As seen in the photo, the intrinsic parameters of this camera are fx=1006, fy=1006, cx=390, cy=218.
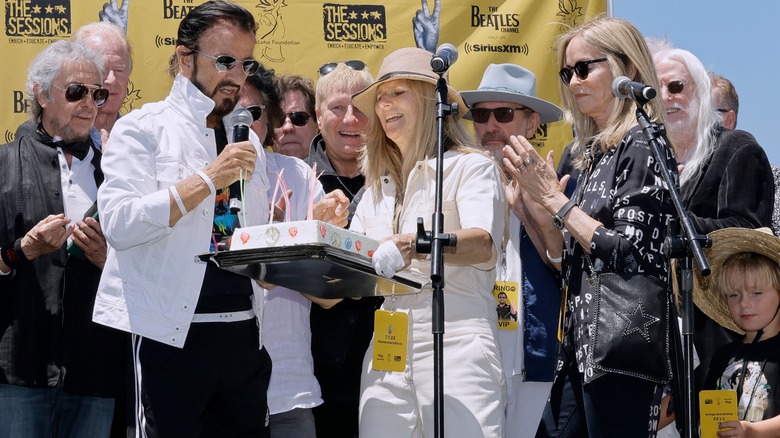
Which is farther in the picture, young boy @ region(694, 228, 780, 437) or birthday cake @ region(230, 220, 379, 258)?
young boy @ region(694, 228, 780, 437)

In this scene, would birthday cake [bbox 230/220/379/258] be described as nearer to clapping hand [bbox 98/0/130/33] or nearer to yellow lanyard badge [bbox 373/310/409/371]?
yellow lanyard badge [bbox 373/310/409/371]

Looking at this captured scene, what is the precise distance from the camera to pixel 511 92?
520cm

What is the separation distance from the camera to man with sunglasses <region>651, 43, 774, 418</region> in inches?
199

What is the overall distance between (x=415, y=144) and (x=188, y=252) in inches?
41.2

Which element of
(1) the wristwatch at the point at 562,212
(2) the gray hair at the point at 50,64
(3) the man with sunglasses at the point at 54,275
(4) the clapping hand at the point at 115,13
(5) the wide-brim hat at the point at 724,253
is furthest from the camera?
(4) the clapping hand at the point at 115,13

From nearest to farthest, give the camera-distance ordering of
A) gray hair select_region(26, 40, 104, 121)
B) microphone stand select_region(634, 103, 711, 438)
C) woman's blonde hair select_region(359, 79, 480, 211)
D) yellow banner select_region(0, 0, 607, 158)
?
microphone stand select_region(634, 103, 711, 438), woman's blonde hair select_region(359, 79, 480, 211), gray hair select_region(26, 40, 104, 121), yellow banner select_region(0, 0, 607, 158)

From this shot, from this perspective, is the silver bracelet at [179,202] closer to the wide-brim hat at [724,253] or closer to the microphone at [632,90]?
the microphone at [632,90]

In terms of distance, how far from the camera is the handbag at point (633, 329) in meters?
3.56

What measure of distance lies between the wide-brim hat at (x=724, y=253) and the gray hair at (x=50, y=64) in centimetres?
318

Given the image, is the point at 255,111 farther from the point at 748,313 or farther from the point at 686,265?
the point at 748,313

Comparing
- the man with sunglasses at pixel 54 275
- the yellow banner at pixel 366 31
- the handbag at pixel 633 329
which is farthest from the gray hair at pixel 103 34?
the handbag at pixel 633 329

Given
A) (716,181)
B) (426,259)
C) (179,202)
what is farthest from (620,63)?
(179,202)

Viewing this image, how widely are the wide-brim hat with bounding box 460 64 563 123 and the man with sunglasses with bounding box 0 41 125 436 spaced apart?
1.94m

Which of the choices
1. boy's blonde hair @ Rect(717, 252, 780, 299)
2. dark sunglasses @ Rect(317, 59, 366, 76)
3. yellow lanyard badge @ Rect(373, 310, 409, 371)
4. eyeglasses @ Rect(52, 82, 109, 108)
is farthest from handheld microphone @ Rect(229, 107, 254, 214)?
boy's blonde hair @ Rect(717, 252, 780, 299)
